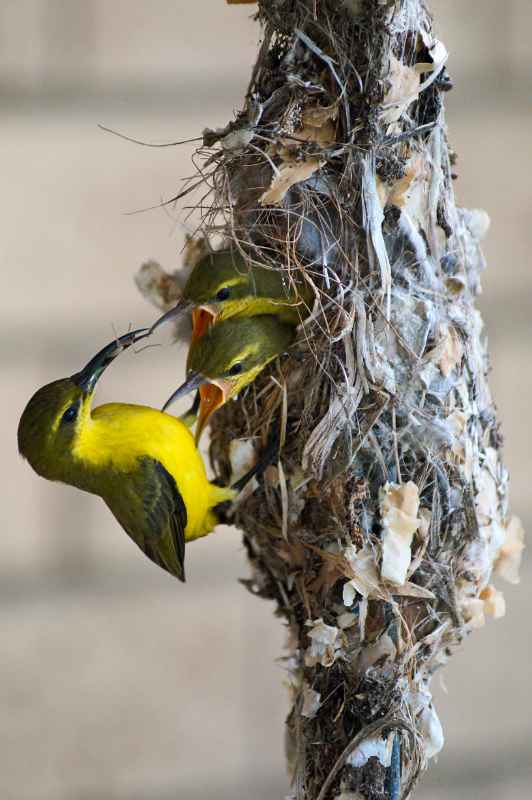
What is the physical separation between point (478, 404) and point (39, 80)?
46.9 inches

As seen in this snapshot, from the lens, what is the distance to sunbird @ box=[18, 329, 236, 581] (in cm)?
111

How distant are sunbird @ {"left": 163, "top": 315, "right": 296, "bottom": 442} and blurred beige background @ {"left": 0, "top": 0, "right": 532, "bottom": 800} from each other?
84cm

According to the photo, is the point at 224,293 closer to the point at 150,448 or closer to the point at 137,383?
the point at 150,448

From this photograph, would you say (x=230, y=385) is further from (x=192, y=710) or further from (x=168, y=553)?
(x=192, y=710)

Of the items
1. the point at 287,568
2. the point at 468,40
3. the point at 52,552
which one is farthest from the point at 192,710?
the point at 468,40

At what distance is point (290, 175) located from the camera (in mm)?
960

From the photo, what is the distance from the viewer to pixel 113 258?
196 centimetres

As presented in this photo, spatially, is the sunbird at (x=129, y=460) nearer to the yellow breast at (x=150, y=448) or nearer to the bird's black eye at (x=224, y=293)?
the yellow breast at (x=150, y=448)

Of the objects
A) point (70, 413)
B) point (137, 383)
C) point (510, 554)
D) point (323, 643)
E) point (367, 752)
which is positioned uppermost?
point (137, 383)

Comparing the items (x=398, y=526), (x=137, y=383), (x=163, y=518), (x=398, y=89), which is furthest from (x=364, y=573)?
(x=137, y=383)

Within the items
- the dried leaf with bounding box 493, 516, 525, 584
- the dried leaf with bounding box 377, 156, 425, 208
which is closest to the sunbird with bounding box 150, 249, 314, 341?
the dried leaf with bounding box 377, 156, 425, 208

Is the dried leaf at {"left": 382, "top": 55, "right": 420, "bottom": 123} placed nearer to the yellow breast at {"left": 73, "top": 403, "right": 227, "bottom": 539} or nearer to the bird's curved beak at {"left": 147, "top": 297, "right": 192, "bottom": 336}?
the bird's curved beak at {"left": 147, "top": 297, "right": 192, "bottom": 336}

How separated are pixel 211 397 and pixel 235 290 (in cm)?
13

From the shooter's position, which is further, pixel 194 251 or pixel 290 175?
pixel 194 251
